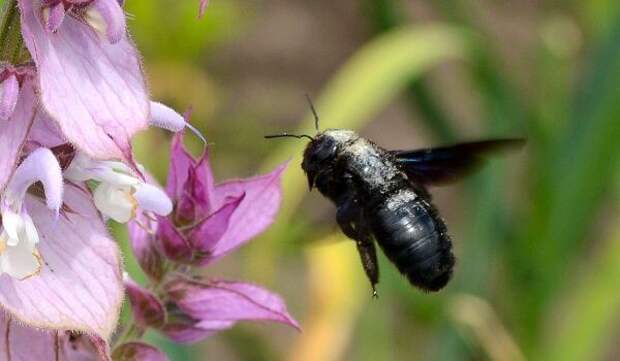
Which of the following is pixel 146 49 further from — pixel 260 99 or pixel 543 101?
pixel 543 101

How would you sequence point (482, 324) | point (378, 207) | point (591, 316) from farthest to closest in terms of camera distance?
point (591, 316) < point (482, 324) < point (378, 207)

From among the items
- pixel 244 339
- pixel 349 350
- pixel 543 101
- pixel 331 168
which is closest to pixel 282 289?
pixel 349 350

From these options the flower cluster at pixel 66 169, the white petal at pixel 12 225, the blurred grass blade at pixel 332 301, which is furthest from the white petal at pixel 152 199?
the blurred grass blade at pixel 332 301

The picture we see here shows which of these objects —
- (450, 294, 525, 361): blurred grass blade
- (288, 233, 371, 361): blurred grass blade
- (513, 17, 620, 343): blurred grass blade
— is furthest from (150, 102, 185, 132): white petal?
(513, 17, 620, 343): blurred grass blade

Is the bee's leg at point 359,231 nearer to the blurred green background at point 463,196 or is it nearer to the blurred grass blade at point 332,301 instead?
the blurred green background at point 463,196

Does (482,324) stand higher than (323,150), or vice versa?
(323,150)

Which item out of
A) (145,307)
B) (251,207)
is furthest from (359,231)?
(145,307)

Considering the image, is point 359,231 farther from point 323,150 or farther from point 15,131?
point 15,131

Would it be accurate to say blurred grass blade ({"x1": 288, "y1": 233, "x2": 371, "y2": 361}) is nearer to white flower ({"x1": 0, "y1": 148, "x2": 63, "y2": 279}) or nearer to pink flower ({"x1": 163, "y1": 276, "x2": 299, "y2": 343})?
pink flower ({"x1": 163, "y1": 276, "x2": 299, "y2": 343})
